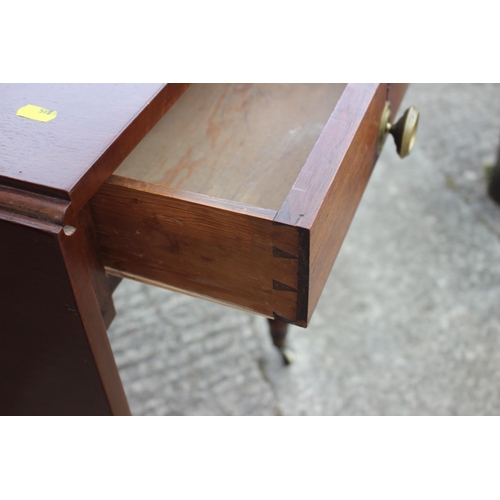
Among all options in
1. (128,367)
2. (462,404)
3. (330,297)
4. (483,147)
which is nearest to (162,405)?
(128,367)

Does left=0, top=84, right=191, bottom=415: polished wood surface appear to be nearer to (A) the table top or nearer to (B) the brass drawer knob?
(A) the table top

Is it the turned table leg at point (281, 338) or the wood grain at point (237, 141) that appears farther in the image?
the turned table leg at point (281, 338)

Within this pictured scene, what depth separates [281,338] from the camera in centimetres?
123

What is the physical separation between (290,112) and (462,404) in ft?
2.28

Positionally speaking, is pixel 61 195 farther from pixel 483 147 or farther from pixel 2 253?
pixel 483 147

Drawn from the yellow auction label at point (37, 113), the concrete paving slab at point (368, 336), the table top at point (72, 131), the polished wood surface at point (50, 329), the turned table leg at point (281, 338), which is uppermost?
the yellow auction label at point (37, 113)

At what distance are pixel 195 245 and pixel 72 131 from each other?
15 cm

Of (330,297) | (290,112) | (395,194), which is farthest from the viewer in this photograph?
(395,194)

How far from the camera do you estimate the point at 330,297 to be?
141cm

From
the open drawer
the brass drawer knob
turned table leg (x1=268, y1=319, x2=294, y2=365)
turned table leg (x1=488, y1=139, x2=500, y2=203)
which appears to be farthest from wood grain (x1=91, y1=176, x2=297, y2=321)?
turned table leg (x1=488, y1=139, x2=500, y2=203)

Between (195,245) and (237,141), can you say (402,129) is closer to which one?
(237,141)

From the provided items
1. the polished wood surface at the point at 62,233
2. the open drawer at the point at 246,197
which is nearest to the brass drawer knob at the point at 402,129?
the open drawer at the point at 246,197

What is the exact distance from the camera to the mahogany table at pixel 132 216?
54cm

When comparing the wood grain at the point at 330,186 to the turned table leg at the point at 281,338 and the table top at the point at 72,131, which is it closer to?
the table top at the point at 72,131
